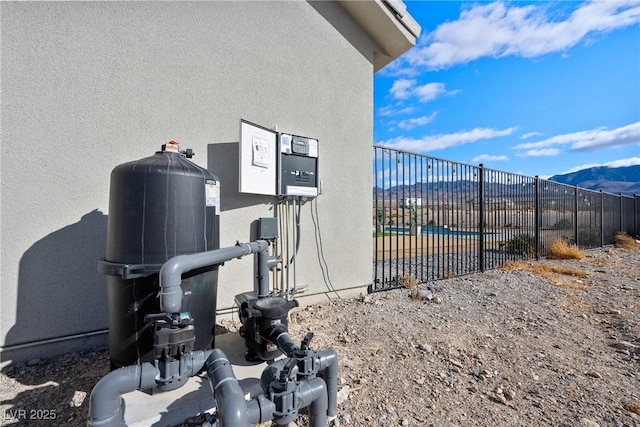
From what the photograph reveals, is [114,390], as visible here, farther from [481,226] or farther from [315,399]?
[481,226]

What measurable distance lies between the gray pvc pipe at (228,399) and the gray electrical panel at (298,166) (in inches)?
77.3

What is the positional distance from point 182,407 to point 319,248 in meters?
2.17

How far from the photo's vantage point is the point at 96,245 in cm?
229

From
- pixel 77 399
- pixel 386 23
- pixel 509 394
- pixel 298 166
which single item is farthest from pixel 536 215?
pixel 77 399

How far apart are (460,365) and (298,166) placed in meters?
2.35

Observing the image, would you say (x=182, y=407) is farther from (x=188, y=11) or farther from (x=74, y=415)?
(x=188, y=11)

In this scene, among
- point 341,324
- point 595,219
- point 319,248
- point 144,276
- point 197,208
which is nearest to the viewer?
point 144,276

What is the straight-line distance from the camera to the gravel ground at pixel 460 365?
5.47ft

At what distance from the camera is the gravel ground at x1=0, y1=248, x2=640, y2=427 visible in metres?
1.67

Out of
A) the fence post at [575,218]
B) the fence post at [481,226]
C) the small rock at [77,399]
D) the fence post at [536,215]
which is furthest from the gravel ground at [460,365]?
the fence post at [575,218]

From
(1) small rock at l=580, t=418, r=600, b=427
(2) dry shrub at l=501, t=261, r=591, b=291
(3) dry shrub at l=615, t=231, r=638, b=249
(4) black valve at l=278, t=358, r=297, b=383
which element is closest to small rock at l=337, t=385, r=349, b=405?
(4) black valve at l=278, t=358, r=297, b=383

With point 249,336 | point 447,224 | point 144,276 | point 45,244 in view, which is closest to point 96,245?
point 45,244

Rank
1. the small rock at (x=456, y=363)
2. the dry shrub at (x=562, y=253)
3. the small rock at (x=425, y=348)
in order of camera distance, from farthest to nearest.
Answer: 1. the dry shrub at (x=562, y=253)
2. the small rock at (x=425, y=348)
3. the small rock at (x=456, y=363)

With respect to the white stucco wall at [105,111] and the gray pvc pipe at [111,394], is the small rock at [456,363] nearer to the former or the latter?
the white stucco wall at [105,111]
